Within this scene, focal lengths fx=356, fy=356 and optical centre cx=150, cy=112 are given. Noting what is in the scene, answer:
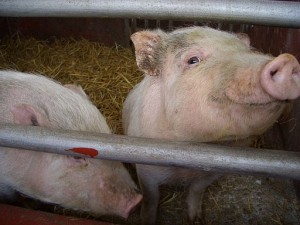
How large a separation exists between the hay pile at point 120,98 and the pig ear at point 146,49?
123 centimetres

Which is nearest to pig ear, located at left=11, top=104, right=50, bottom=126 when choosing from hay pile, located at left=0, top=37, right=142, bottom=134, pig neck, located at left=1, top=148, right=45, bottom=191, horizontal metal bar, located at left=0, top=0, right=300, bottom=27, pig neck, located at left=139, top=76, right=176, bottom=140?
pig neck, located at left=1, top=148, right=45, bottom=191

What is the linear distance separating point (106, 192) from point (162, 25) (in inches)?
113

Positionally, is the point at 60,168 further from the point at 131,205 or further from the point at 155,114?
the point at 155,114

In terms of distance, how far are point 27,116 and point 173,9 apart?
3.20ft

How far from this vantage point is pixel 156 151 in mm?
1332

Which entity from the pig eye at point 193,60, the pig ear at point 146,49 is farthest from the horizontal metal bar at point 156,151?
the pig ear at point 146,49

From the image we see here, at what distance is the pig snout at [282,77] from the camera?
131 centimetres

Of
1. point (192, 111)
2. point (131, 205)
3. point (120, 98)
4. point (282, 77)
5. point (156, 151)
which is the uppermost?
point (282, 77)

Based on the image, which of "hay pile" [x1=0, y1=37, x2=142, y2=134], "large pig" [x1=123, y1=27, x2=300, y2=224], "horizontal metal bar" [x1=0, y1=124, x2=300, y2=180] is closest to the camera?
"horizontal metal bar" [x1=0, y1=124, x2=300, y2=180]

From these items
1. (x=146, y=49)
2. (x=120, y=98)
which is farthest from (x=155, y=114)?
(x=120, y=98)

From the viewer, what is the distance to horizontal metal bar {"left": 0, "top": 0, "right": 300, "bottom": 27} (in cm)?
Answer: 163

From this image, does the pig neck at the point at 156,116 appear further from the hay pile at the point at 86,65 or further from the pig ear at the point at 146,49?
the hay pile at the point at 86,65

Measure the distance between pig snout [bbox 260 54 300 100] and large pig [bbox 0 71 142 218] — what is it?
1.12 m

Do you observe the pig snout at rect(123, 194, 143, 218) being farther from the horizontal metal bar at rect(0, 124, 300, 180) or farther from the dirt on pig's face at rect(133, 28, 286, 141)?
the horizontal metal bar at rect(0, 124, 300, 180)
